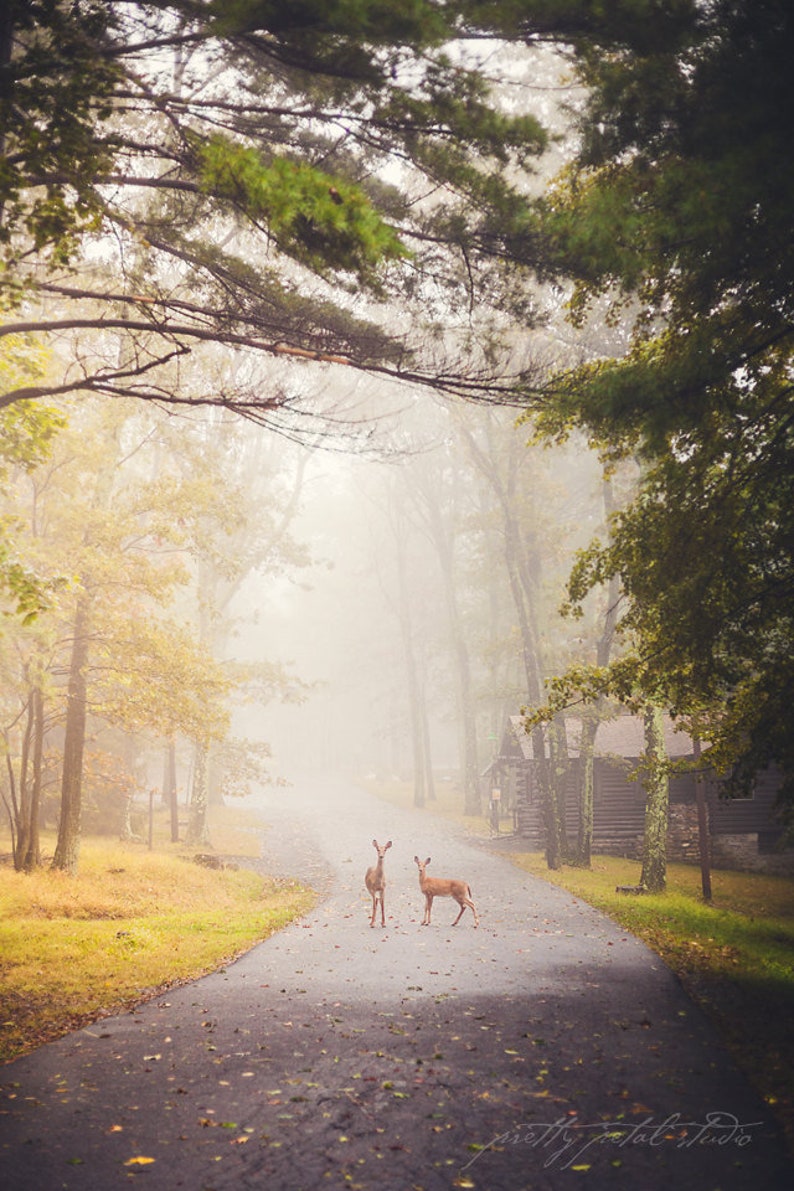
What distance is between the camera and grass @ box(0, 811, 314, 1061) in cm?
840

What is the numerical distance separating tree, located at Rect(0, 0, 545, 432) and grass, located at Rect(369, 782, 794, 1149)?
7070 millimetres

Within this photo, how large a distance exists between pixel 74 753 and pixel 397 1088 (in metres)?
12.5

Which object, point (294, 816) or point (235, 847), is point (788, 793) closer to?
point (235, 847)

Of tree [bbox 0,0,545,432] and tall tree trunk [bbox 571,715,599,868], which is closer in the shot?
tree [bbox 0,0,545,432]

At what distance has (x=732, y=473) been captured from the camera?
Result: 8586 mm

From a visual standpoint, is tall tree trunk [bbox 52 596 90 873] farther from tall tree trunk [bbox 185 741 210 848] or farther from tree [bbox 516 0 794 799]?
tree [bbox 516 0 794 799]

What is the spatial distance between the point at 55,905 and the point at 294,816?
23.2m

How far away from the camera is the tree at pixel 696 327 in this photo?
21.7 feet

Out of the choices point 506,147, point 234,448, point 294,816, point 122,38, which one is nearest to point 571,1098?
point 506,147

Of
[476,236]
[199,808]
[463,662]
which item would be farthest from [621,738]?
[476,236]

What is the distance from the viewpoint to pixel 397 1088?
593cm

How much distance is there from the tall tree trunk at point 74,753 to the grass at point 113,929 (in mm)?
496

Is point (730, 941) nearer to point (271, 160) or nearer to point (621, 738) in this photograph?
point (271, 160)

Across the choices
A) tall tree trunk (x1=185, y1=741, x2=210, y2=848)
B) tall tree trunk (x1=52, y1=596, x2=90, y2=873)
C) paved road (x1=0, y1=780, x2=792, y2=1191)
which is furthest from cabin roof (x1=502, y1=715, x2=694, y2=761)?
paved road (x1=0, y1=780, x2=792, y2=1191)
